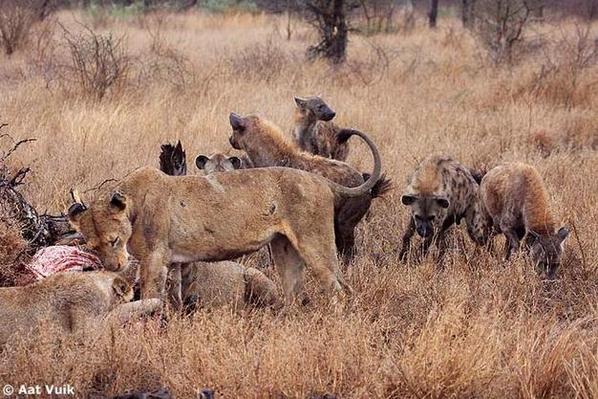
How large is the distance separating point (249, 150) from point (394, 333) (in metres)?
3.53

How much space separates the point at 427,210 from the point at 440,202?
5.5 inches

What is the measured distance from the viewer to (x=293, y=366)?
247 inches

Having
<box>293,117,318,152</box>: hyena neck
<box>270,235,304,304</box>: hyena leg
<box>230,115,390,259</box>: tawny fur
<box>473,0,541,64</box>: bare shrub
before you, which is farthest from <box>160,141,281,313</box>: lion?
<box>473,0,541,64</box>: bare shrub

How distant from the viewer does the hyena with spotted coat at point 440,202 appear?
9.71 m

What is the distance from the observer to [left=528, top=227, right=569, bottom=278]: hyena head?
888cm

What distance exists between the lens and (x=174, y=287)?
770 cm

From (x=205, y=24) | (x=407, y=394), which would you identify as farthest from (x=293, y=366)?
(x=205, y=24)

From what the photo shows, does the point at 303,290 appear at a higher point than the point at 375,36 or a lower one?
higher

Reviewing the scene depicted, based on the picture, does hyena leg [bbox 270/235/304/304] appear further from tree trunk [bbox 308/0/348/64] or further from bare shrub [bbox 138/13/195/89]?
tree trunk [bbox 308/0/348/64]

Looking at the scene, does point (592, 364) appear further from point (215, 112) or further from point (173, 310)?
point (215, 112)

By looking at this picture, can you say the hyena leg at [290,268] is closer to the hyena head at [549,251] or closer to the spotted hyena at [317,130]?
the hyena head at [549,251]

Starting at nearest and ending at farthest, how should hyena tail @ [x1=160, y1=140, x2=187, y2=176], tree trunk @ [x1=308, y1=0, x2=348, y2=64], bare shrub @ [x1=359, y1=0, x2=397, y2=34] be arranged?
1. hyena tail @ [x1=160, y1=140, x2=187, y2=176]
2. tree trunk @ [x1=308, y1=0, x2=348, y2=64]
3. bare shrub @ [x1=359, y1=0, x2=397, y2=34]

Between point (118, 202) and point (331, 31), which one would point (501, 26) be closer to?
point (331, 31)

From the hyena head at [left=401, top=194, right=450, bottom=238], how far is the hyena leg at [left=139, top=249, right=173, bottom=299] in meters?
2.98
